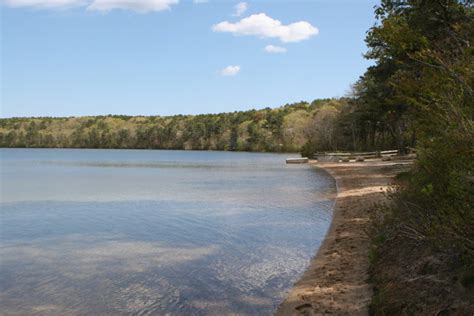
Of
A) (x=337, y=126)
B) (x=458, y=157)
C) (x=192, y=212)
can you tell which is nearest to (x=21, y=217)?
(x=192, y=212)

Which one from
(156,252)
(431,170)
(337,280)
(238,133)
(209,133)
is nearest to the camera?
(431,170)

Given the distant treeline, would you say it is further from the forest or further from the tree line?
the forest

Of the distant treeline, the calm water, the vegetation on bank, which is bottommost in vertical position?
the calm water

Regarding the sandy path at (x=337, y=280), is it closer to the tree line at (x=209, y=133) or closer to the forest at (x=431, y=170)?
the forest at (x=431, y=170)

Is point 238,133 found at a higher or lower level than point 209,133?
lower

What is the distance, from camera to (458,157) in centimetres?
637

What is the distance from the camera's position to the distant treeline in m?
74.2

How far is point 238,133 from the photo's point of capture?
146 m

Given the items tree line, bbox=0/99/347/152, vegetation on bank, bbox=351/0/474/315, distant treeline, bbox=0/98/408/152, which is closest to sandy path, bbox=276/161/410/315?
vegetation on bank, bbox=351/0/474/315

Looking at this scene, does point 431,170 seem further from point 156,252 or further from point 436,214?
point 156,252

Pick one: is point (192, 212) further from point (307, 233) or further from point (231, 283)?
point (231, 283)

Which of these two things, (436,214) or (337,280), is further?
(337,280)

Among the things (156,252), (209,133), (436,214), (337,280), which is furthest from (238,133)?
(436,214)

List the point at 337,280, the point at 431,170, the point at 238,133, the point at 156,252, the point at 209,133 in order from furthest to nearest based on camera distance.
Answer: the point at 209,133 < the point at 238,133 < the point at 156,252 < the point at 337,280 < the point at 431,170
